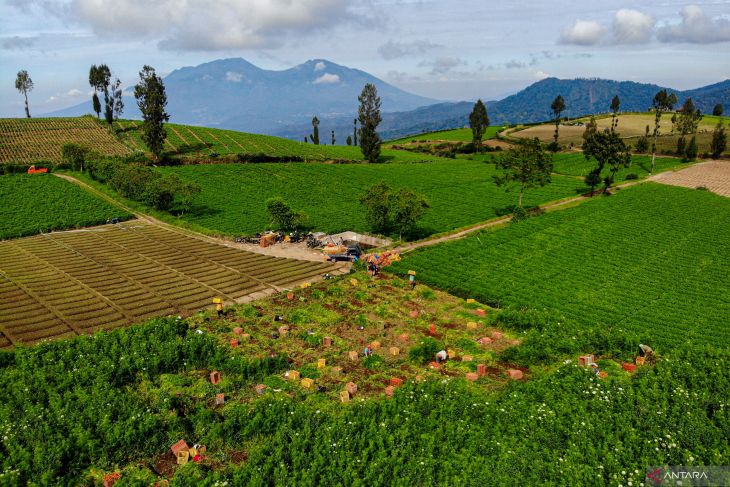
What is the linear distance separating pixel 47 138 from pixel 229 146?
44410 mm

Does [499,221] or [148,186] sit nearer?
[499,221]

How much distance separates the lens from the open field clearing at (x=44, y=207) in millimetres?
57625

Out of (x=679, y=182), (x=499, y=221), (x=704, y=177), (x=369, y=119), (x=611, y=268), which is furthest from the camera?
(x=369, y=119)

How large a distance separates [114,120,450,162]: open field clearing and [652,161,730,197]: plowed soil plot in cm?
6303

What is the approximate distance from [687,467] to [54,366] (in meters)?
33.7

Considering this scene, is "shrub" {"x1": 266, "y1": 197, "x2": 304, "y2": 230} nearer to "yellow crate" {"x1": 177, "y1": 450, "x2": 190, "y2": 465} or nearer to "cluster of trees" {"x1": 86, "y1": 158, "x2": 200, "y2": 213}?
"cluster of trees" {"x1": 86, "y1": 158, "x2": 200, "y2": 213}

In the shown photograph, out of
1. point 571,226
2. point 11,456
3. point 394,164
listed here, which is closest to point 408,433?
point 11,456

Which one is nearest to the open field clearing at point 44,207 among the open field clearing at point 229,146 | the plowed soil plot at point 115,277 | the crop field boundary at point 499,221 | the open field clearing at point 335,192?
the plowed soil plot at point 115,277

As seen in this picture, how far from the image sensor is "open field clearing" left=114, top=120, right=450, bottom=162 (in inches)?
4257

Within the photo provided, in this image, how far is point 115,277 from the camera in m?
41.5

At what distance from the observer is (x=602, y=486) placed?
689 inches

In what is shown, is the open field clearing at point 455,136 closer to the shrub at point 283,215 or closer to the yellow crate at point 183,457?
the shrub at point 283,215

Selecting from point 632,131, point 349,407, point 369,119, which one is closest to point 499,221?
point 349,407

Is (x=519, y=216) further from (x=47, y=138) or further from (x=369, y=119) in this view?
(x=47, y=138)
